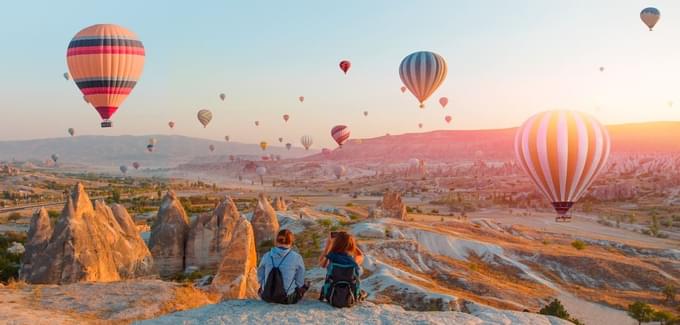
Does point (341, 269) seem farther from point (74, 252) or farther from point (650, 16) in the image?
point (650, 16)

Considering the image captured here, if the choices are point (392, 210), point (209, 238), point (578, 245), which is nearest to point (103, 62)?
point (209, 238)

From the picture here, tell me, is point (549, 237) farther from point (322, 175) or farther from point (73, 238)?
point (322, 175)

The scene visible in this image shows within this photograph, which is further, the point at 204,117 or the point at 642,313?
the point at 204,117

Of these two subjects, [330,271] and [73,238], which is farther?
[73,238]

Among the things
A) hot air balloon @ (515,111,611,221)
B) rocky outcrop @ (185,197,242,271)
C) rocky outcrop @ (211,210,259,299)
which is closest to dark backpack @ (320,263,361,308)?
rocky outcrop @ (211,210,259,299)

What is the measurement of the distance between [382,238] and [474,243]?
6.41m

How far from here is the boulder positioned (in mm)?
15867

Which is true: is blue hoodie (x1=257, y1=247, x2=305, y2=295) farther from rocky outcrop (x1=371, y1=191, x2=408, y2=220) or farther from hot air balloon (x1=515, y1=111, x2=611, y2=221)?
rocky outcrop (x1=371, y1=191, x2=408, y2=220)

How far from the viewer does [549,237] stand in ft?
159

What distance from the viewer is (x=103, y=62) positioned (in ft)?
123

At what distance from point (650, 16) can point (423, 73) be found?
23.6 metres

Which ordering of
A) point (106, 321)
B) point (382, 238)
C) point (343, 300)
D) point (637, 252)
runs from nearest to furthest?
point (343, 300)
point (106, 321)
point (382, 238)
point (637, 252)

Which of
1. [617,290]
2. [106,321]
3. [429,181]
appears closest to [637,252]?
[617,290]

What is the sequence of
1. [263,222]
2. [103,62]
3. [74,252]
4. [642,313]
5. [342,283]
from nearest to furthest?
[342,283], [74,252], [642,313], [263,222], [103,62]
